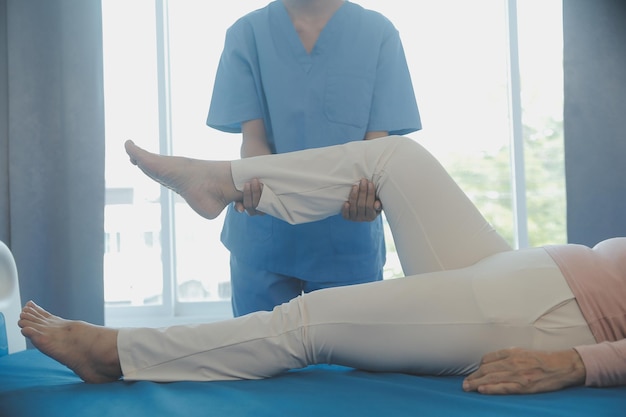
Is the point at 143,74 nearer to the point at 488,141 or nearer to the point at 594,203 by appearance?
the point at 488,141

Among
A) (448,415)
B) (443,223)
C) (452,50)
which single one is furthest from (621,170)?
(448,415)

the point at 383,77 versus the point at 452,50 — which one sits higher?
the point at 452,50

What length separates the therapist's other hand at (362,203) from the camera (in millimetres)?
1448

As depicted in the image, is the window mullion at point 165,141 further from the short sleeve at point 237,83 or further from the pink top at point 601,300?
the pink top at point 601,300

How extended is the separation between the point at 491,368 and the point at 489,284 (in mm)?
→ 162

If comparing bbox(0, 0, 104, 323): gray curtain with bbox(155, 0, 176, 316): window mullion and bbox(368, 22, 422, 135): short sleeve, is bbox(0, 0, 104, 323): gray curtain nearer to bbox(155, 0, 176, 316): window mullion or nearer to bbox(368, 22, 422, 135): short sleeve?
bbox(155, 0, 176, 316): window mullion

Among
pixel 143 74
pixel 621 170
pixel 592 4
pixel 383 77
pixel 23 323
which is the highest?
pixel 592 4

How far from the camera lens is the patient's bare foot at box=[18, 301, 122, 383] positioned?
4.09 feet

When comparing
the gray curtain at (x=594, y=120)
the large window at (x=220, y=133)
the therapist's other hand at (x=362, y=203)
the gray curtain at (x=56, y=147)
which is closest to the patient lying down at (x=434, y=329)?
the therapist's other hand at (x=362, y=203)

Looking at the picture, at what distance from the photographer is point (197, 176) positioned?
58.6 inches

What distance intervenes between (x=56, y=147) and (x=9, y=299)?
1240 millimetres

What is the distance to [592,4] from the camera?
287 centimetres

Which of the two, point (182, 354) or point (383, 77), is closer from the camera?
point (182, 354)

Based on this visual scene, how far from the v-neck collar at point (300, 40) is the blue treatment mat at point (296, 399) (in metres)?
0.97
